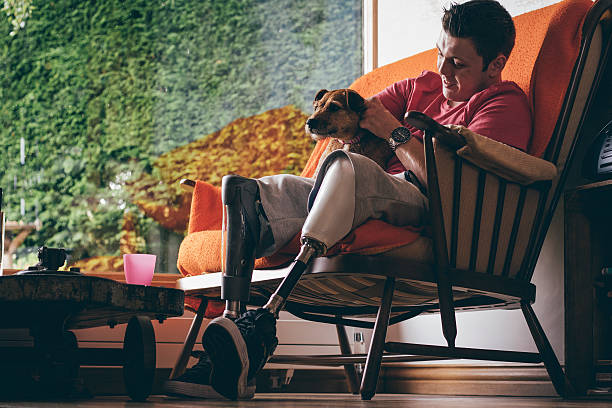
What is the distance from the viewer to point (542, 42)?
213cm

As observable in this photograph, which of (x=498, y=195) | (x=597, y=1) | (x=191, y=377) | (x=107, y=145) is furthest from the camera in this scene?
(x=107, y=145)

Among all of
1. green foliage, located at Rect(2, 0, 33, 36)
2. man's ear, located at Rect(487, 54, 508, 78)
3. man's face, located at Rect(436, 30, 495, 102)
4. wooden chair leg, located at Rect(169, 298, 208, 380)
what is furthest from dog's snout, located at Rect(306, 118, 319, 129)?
green foliage, located at Rect(2, 0, 33, 36)

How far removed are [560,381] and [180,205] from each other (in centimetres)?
182

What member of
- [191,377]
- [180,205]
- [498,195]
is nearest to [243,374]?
[191,377]

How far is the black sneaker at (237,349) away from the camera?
1281 millimetres

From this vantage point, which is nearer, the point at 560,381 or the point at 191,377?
the point at 191,377

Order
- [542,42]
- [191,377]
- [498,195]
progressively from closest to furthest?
[191,377]
[498,195]
[542,42]

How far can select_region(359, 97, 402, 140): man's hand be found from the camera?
1958mm

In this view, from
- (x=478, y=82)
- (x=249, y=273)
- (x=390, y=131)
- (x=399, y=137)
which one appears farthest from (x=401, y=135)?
(x=249, y=273)

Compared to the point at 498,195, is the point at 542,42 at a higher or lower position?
higher

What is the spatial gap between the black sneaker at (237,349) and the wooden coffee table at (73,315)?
0.31 metres

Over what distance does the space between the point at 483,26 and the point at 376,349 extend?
3.00 feet

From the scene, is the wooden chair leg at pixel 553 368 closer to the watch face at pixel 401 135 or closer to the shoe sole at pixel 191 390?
the watch face at pixel 401 135

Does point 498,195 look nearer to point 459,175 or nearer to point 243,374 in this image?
point 459,175
